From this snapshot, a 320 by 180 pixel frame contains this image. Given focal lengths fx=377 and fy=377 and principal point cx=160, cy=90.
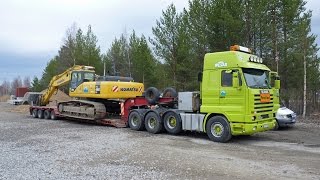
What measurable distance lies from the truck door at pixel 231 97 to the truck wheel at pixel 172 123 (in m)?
2.44

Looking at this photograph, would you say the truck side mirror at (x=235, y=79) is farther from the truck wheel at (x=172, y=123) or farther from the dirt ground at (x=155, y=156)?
the truck wheel at (x=172, y=123)

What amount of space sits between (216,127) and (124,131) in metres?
4.91

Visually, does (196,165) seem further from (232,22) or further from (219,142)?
(232,22)

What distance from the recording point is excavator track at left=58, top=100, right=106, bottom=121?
2005 centimetres

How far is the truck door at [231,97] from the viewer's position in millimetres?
13398

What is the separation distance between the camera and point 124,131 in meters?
17.4

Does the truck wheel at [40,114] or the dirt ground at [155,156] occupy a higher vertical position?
the truck wheel at [40,114]

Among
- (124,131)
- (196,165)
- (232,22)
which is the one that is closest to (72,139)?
(124,131)

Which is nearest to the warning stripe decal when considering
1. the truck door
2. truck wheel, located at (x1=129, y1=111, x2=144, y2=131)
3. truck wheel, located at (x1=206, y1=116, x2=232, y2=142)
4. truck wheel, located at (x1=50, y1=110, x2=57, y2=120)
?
truck wheel, located at (x1=129, y1=111, x2=144, y2=131)

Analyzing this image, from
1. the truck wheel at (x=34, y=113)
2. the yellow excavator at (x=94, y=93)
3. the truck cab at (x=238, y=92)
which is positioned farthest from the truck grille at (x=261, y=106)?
the truck wheel at (x=34, y=113)

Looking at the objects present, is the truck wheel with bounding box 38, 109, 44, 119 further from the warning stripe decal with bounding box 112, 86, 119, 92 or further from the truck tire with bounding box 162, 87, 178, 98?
the truck tire with bounding box 162, 87, 178, 98

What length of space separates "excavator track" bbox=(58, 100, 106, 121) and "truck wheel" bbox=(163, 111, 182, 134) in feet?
16.3

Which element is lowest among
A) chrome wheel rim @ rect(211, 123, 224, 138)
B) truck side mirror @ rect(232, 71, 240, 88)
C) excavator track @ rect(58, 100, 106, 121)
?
chrome wheel rim @ rect(211, 123, 224, 138)

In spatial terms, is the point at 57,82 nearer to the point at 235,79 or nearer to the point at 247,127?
the point at 235,79
